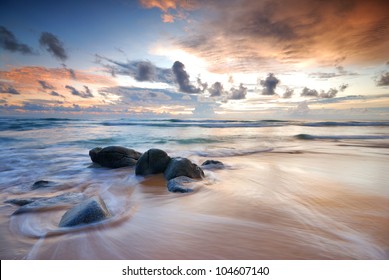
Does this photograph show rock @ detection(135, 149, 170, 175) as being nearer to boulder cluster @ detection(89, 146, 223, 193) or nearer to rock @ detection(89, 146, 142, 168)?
boulder cluster @ detection(89, 146, 223, 193)

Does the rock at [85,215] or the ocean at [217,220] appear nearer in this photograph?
the ocean at [217,220]

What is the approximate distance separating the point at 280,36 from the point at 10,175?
8972 mm

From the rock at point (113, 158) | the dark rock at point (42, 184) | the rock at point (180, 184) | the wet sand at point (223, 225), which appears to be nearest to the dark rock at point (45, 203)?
the wet sand at point (223, 225)

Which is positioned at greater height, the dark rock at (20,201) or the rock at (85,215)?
the rock at (85,215)

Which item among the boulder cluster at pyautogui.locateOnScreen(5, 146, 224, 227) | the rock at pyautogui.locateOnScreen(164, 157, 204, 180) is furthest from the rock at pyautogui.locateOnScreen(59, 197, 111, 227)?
the rock at pyautogui.locateOnScreen(164, 157, 204, 180)

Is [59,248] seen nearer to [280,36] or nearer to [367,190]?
[367,190]

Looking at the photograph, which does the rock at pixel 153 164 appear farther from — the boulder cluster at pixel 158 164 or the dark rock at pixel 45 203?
the dark rock at pixel 45 203

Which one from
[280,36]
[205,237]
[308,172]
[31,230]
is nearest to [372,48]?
[280,36]

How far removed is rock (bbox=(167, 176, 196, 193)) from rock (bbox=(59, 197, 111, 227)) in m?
1.25

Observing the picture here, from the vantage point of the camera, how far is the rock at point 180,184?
351 cm

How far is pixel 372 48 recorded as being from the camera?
286 inches

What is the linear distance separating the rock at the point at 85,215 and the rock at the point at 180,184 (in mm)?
1252

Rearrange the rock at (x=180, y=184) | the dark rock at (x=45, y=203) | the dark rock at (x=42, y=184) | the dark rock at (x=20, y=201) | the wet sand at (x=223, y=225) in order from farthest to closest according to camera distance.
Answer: the dark rock at (x=42, y=184), the rock at (x=180, y=184), the dark rock at (x=20, y=201), the dark rock at (x=45, y=203), the wet sand at (x=223, y=225)

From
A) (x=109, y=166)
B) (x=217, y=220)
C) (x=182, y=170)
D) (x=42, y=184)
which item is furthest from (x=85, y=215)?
(x=109, y=166)
